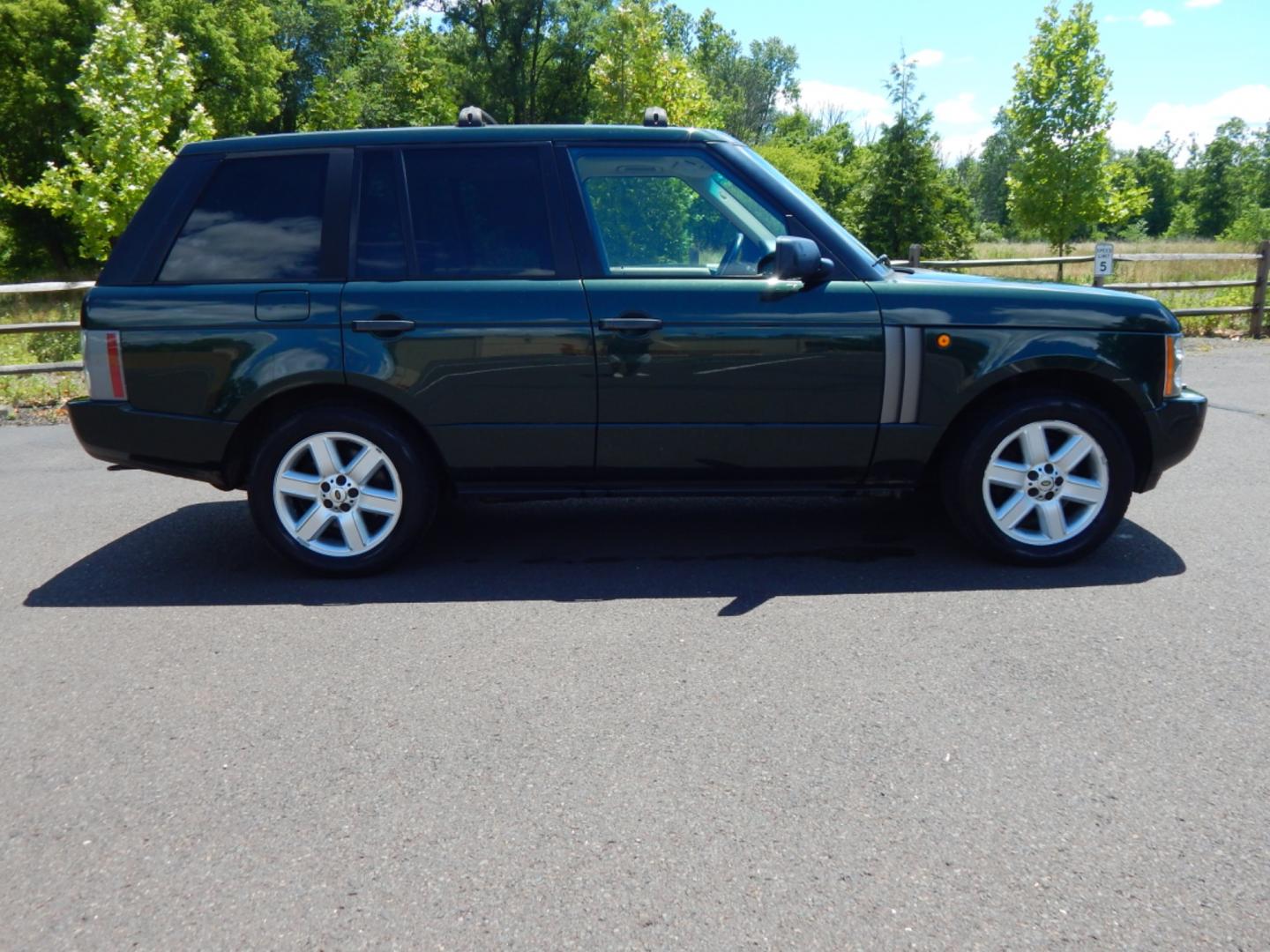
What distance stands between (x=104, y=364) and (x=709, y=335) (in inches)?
104

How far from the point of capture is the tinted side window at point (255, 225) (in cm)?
483

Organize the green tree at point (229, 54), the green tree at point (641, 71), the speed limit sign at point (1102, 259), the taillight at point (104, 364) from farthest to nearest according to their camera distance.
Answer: the green tree at point (229, 54), the green tree at point (641, 71), the speed limit sign at point (1102, 259), the taillight at point (104, 364)

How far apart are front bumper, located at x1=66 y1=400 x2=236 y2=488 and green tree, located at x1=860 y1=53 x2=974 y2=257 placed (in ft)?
79.6

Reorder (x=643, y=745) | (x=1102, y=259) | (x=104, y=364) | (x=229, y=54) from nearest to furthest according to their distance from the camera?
(x=643, y=745) → (x=104, y=364) → (x=1102, y=259) → (x=229, y=54)

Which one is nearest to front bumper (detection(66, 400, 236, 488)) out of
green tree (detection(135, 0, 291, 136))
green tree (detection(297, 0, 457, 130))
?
green tree (detection(135, 0, 291, 136))

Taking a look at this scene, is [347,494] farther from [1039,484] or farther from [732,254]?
[1039,484]

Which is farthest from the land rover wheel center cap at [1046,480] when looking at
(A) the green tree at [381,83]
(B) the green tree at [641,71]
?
(A) the green tree at [381,83]

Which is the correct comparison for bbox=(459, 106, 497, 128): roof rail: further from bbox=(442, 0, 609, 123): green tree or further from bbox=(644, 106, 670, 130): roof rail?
bbox=(442, 0, 609, 123): green tree

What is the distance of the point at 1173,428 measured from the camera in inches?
192

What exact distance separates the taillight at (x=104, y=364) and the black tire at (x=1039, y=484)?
368 cm

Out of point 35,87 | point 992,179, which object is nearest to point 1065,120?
point 35,87

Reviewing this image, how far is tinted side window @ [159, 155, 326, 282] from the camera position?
4828mm

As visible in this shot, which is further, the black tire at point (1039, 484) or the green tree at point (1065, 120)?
the green tree at point (1065, 120)

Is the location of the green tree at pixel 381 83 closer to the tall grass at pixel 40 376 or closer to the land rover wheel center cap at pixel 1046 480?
the tall grass at pixel 40 376
